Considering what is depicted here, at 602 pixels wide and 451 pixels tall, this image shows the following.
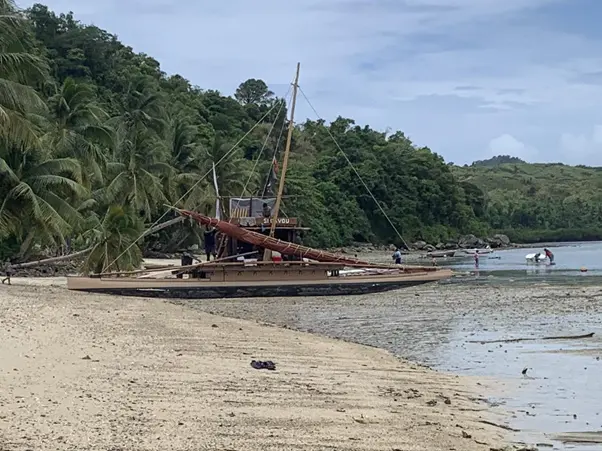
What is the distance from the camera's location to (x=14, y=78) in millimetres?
29312

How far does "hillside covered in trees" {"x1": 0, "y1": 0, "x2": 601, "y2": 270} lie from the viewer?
108 feet

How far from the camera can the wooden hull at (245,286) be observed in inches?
1162

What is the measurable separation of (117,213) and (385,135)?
314 ft

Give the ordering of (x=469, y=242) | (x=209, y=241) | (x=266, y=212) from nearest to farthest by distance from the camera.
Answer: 1. (x=266, y=212)
2. (x=209, y=241)
3. (x=469, y=242)

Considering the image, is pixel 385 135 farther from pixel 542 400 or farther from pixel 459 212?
pixel 542 400

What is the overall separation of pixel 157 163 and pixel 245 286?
21.9m

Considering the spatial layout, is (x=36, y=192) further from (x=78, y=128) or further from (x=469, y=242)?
(x=469, y=242)

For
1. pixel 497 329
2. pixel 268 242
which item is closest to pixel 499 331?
pixel 497 329

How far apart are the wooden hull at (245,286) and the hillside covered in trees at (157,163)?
4.02 m

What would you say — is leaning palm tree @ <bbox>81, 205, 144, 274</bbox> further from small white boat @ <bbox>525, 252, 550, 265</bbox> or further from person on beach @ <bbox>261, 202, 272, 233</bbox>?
small white boat @ <bbox>525, 252, 550, 265</bbox>

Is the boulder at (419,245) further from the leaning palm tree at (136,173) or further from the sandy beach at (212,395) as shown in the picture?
the sandy beach at (212,395)

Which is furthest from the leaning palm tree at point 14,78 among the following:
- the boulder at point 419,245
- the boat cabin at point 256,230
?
the boulder at point 419,245

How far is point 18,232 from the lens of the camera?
116 feet

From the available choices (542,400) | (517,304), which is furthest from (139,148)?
(542,400)
